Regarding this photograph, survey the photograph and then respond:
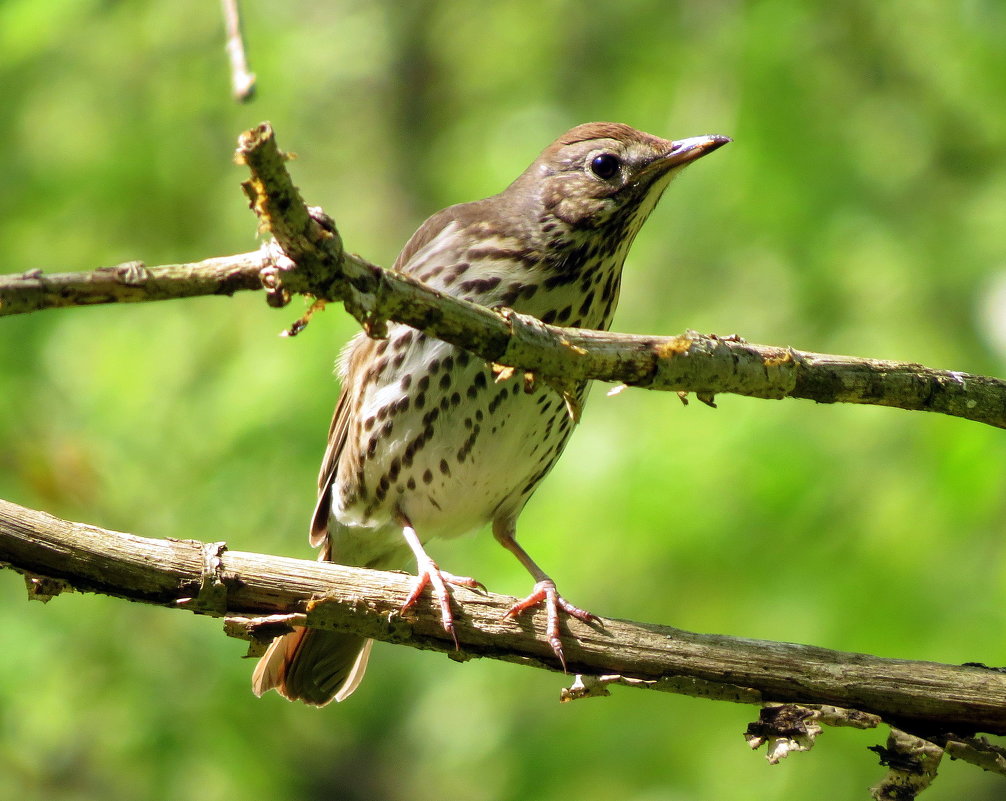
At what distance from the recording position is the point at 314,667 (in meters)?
4.66

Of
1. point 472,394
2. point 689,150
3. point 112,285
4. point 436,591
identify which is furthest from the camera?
point 689,150

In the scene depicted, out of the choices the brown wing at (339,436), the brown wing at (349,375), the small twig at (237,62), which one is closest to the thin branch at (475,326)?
the small twig at (237,62)

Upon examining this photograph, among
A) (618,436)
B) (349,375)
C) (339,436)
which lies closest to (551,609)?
(339,436)

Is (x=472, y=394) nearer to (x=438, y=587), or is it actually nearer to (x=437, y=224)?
(x=438, y=587)

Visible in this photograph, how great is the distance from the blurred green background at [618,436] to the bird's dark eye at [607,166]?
1639mm

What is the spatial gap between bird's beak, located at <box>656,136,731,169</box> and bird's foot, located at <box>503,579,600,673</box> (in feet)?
5.38

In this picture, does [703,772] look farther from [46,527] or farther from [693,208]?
[46,527]

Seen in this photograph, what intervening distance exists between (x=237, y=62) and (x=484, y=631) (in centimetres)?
227

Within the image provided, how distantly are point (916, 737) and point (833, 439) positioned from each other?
2551 millimetres

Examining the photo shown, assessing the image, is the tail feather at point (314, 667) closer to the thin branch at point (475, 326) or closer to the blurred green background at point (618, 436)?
the blurred green background at point (618, 436)

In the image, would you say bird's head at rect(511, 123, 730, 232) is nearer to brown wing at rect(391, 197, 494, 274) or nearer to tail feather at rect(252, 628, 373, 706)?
brown wing at rect(391, 197, 494, 274)

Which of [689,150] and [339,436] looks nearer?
[689,150]

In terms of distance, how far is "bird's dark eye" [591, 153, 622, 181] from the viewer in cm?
433

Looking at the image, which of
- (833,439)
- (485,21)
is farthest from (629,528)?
(485,21)
